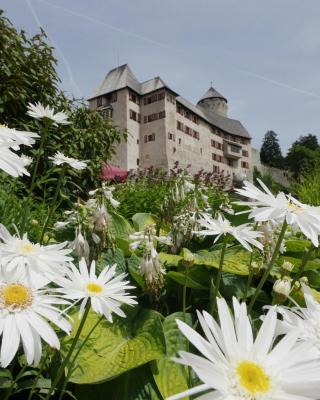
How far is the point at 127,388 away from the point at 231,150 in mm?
46814

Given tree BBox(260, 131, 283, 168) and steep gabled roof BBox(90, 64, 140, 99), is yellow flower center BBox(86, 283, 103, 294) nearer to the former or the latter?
steep gabled roof BBox(90, 64, 140, 99)

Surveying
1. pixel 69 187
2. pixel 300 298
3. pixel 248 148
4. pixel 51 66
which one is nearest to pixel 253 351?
pixel 300 298

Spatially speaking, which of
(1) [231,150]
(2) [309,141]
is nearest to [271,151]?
(2) [309,141]

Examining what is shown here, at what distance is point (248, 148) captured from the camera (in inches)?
1997

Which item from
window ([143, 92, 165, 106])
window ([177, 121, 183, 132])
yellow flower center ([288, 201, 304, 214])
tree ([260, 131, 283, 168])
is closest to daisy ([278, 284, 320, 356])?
yellow flower center ([288, 201, 304, 214])

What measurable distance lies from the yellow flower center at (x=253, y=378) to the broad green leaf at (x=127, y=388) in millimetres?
848

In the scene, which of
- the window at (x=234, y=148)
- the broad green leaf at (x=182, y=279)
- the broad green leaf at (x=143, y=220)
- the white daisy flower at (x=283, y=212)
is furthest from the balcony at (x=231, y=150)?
the white daisy flower at (x=283, y=212)

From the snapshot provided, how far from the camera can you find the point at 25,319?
80 centimetres

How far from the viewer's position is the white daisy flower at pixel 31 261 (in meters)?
0.89

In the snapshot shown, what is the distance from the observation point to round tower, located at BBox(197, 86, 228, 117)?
5266cm

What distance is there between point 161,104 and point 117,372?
3500 cm

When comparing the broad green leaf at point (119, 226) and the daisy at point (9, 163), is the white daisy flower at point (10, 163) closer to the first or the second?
the daisy at point (9, 163)

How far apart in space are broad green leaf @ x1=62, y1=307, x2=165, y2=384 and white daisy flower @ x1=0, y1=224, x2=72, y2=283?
491 millimetres

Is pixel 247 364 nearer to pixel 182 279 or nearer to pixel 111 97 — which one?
pixel 182 279
